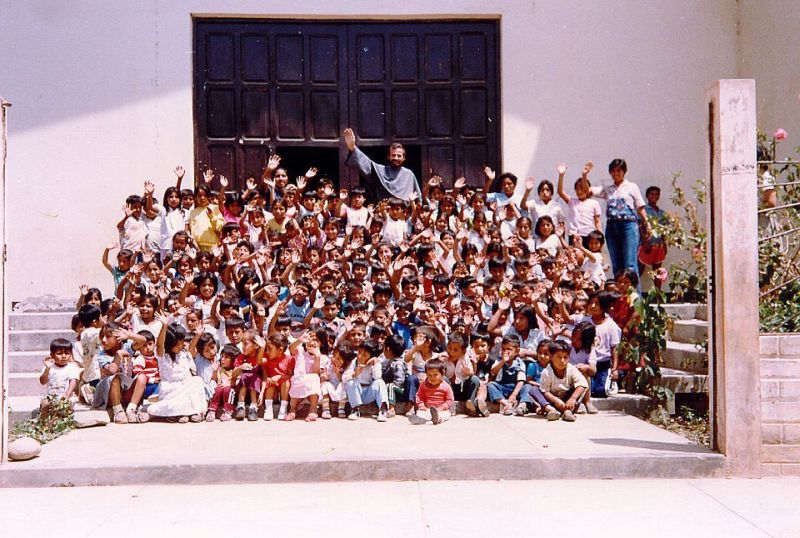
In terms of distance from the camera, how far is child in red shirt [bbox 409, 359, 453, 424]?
7703 mm

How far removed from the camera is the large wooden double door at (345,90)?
39.3 ft

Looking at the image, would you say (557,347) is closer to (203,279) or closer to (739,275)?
(739,275)

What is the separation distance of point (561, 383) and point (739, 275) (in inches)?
89.1

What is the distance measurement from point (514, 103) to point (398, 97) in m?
1.54

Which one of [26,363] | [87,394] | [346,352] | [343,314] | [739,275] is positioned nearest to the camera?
[739,275]

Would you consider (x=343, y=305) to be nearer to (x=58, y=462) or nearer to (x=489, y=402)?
(x=489, y=402)

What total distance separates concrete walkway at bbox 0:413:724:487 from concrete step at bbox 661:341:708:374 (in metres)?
1.18

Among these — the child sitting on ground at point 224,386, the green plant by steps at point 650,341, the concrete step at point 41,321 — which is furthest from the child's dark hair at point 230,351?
the green plant by steps at point 650,341

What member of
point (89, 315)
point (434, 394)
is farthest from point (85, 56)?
point (434, 394)

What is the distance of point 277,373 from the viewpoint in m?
7.99

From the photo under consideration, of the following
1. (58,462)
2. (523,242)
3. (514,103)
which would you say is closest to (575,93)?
(514,103)

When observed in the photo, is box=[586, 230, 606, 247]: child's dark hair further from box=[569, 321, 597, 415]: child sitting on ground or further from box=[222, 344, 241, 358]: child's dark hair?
box=[222, 344, 241, 358]: child's dark hair

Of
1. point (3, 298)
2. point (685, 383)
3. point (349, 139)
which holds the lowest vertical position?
point (685, 383)

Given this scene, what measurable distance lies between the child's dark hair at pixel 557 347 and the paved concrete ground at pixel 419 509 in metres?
2.01
